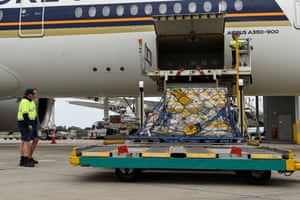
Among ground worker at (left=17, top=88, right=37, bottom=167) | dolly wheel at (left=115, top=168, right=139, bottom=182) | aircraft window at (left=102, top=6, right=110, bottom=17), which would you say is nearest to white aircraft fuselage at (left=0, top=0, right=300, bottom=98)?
A: aircraft window at (left=102, top=6, right=110, bottom=17)

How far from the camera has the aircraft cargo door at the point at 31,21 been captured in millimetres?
10352

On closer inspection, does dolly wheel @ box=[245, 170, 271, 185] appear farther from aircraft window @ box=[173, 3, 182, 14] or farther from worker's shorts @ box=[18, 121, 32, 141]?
aircraft window @ box=[173, 3, 182, 14]

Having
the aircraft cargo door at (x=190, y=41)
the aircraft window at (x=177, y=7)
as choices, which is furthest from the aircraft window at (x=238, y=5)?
the aircraft window at (x=177, y=7)

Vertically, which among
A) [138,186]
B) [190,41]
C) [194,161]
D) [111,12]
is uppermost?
[111,12]

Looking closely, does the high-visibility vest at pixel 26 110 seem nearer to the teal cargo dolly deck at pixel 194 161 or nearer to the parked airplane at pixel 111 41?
the teal cargo dolly deck at pixel 194 161

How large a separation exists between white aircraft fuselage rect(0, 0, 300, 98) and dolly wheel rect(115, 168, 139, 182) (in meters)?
4.42

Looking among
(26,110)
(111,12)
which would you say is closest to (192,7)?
(111,12)

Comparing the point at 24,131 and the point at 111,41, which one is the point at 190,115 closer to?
the point at 24,131

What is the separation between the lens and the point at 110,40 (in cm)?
1002

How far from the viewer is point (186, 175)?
613 centimetres

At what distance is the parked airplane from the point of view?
9.52 m

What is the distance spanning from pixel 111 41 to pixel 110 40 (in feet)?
0.11

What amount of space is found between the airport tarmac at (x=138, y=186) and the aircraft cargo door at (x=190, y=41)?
3.25m

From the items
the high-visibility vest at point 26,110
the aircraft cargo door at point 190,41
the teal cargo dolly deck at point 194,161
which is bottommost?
the teal cargo dolly deck at point 194,161
